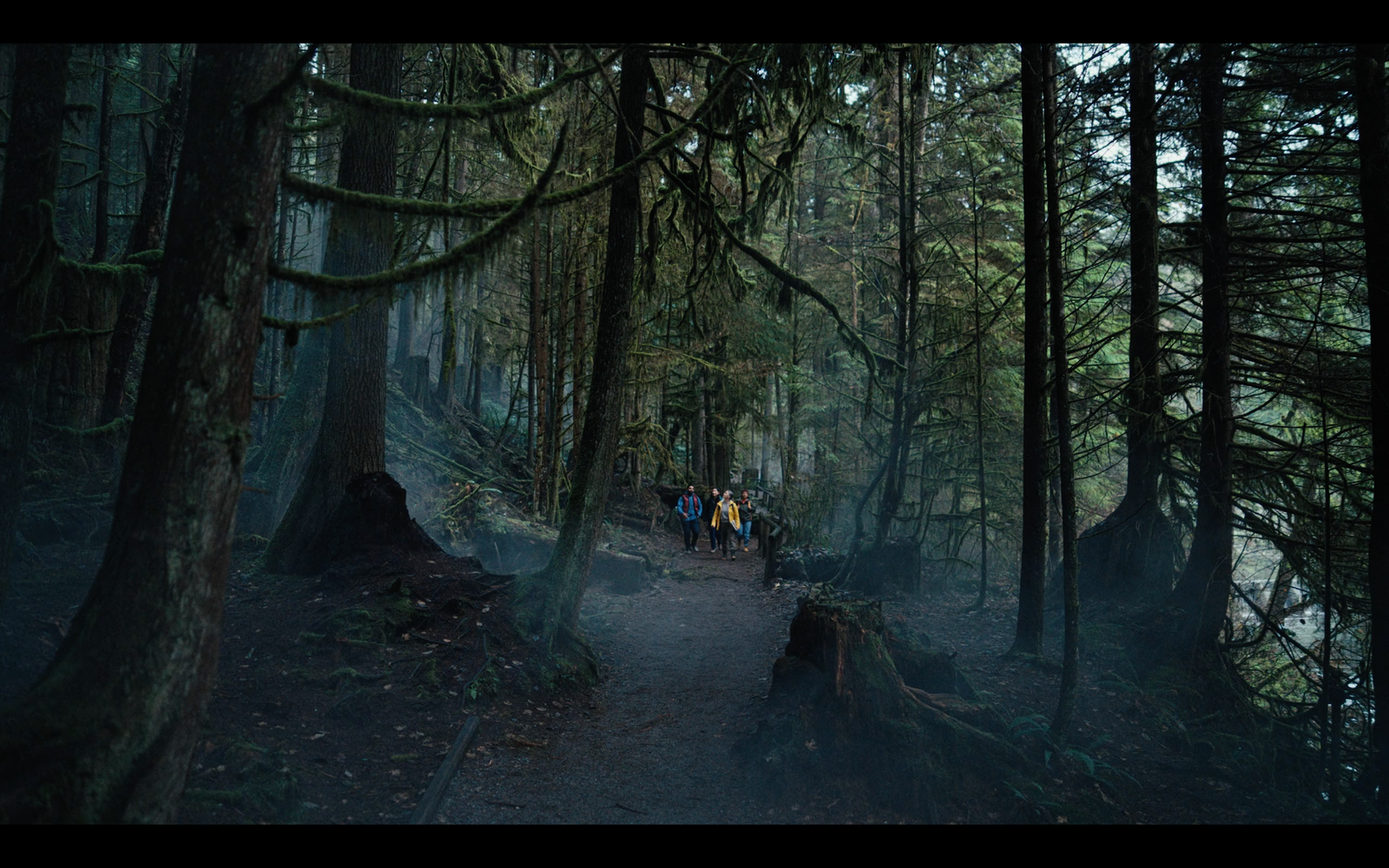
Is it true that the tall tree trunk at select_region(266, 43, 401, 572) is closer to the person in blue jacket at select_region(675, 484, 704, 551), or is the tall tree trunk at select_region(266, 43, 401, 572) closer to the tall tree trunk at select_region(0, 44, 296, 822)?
the tall tree trunk at select_region(0, 44, 296, 822)

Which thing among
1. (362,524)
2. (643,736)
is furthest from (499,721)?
(362,524)

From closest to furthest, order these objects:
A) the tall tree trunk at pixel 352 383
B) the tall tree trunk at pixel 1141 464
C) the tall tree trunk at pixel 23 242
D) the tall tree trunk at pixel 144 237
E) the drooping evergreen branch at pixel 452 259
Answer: the drooping evergreen branch at pixel 452 259 → the tall tree trunk at pixel 23 242 → the tall tree trunk at pixel 352 383 → the tall tree trunk at pixel 1141 464 → the tall tree trunk at pixel 144 237

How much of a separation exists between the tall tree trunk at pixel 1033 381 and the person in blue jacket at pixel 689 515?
9.85 meters

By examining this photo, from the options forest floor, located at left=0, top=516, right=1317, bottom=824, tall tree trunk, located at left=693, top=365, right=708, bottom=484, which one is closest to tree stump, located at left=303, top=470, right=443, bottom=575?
forest floor, located at left=0, top=516, right=1317, bottom=824

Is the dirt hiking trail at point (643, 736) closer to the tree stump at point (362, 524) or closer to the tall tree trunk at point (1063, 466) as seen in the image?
the tree stump at point (362, 524)

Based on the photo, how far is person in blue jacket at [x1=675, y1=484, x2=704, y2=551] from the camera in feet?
62.4

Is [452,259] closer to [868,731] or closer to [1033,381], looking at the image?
[868,731]

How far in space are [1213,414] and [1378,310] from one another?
266cm

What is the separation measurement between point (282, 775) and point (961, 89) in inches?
700

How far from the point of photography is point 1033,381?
10055 mm

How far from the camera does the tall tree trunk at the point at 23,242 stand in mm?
6117

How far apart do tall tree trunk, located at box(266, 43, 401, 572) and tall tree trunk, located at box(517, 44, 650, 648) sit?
2729 mm

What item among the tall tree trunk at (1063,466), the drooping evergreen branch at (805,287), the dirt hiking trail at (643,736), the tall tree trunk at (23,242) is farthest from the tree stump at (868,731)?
the tall tree trunk at (23,242)

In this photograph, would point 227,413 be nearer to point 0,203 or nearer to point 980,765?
point 0,203
